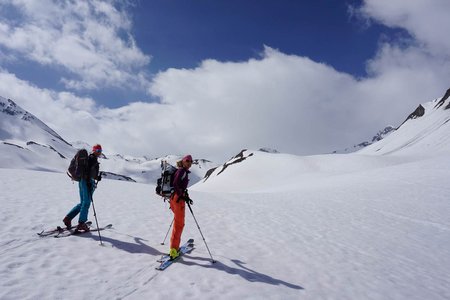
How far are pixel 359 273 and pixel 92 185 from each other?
9.47 m

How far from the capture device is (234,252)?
11.2 m

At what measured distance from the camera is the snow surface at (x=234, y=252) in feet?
26.1

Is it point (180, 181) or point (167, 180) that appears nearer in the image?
point (180, 181)

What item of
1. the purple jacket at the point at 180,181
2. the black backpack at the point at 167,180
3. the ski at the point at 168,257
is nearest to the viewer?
the ski at the point at 168,257

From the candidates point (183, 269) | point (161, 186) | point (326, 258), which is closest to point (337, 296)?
point (326, 258)

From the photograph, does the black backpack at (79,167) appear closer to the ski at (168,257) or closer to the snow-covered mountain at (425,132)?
the ski at (168,257)

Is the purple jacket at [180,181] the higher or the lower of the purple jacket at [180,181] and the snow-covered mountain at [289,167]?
the lower

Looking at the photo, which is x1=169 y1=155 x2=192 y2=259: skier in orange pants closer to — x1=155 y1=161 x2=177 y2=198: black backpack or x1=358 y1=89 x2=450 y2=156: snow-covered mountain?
x1=155 y1=161 x2=177 y2=198: black backpack

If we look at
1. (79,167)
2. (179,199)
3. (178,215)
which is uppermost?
(79,167)

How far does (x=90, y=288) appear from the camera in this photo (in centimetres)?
750

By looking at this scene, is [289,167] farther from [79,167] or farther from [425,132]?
[425,132]

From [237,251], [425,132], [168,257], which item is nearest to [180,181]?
[168,257]

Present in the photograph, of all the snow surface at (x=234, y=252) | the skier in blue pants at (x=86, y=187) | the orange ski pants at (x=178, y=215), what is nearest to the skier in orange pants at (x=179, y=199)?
the orange ski pants at (x=178, y=215)

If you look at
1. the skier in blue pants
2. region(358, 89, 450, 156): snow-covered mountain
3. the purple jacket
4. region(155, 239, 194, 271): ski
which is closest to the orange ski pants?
the purple jacket
